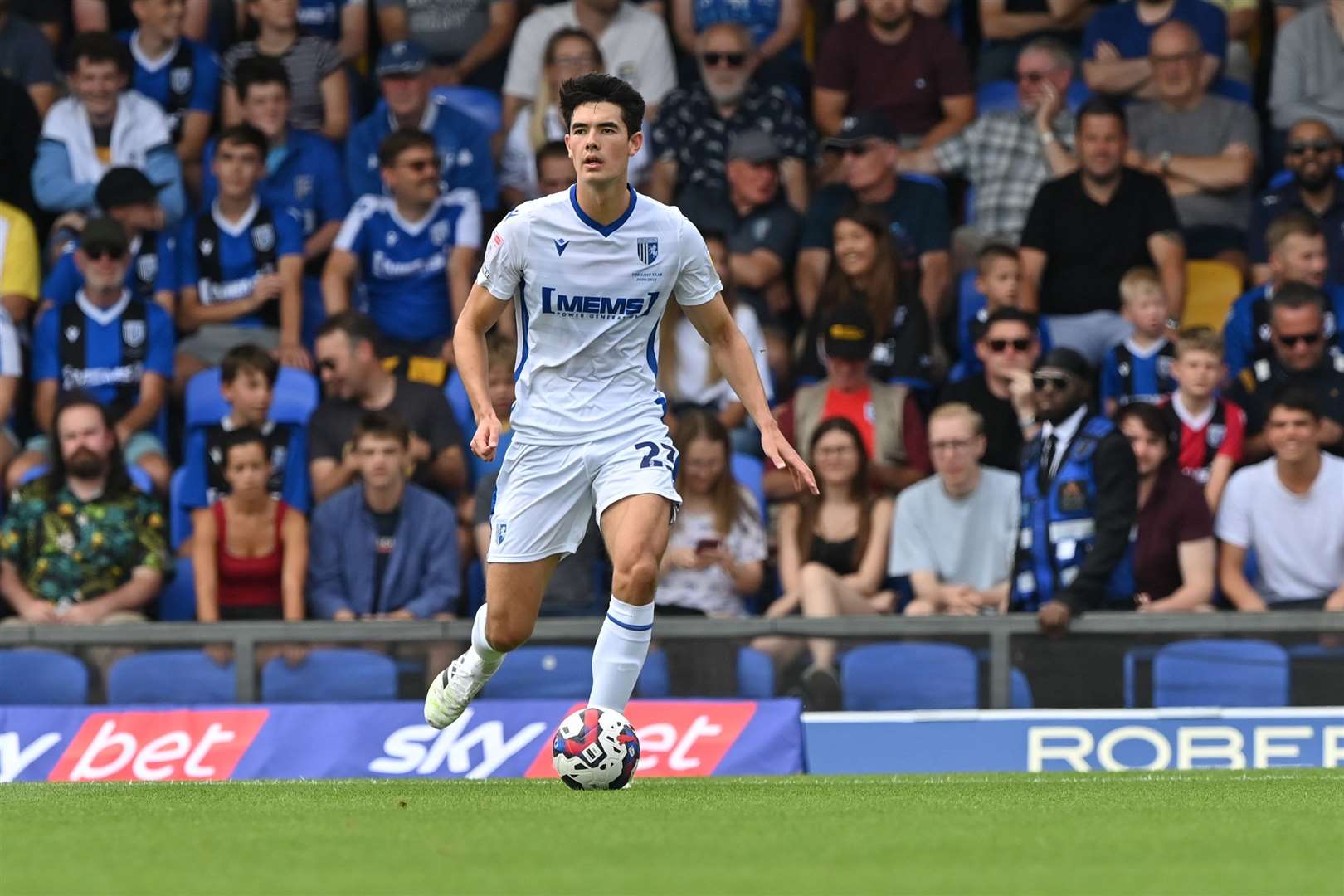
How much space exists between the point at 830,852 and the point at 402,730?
5.65 m

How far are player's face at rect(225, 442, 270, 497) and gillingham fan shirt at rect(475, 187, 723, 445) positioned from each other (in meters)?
4.86

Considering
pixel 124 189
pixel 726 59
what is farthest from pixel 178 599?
pixel 726 59

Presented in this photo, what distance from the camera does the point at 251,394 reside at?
13148mm

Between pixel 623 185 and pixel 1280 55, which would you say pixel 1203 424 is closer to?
pixel 1280 55

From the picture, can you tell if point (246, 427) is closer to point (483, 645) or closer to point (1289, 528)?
point (483, 645)

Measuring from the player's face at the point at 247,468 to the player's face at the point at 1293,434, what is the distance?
556 cm

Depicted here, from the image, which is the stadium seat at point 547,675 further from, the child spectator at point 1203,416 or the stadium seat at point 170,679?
the child spectator at point 1203,416

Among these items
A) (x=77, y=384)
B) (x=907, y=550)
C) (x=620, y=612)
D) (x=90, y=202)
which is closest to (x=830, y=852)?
(x=620, y=612)

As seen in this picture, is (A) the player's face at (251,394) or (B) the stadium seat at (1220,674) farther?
(A) the player's face at (251,394)

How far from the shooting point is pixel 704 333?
26.8 ft

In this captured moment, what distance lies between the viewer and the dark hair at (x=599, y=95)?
25.2 ft

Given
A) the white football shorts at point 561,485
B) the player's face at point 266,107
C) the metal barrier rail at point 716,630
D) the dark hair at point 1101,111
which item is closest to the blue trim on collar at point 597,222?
the white football shorts at point 561,485

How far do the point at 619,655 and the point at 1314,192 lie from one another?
7821mm

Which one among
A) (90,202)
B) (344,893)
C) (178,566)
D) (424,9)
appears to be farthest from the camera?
(424,9)
